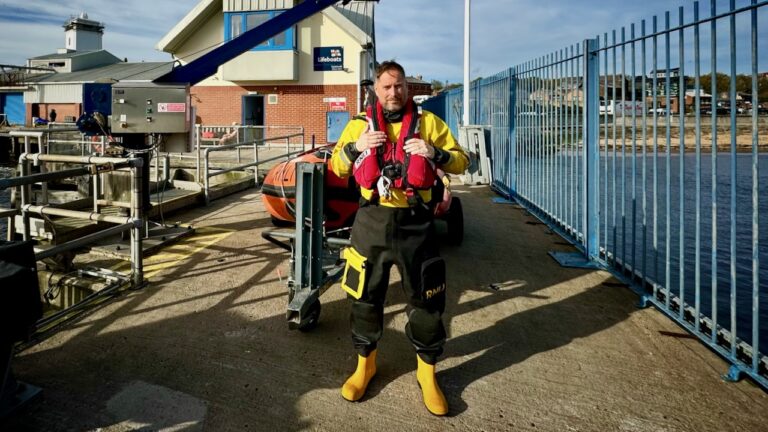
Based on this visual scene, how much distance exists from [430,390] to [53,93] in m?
37.2

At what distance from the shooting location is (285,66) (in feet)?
62.5

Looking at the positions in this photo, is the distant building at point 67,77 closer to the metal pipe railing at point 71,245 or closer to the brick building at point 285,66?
the brick building at point 285,66

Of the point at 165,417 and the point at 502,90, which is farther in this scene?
the point at 502,90

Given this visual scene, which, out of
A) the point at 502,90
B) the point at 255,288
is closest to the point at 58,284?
the point at 255,288

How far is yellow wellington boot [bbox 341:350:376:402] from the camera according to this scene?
2625 mm

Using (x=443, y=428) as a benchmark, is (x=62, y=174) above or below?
above

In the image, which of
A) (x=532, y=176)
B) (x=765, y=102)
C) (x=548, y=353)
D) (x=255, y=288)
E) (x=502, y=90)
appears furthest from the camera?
(x=502, y=90)

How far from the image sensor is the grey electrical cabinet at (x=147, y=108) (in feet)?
16.2

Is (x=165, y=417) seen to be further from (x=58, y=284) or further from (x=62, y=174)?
(x=58, y=284)

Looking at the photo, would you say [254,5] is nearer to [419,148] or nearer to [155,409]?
[419,148]

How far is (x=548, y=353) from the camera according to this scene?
3172 millimetres

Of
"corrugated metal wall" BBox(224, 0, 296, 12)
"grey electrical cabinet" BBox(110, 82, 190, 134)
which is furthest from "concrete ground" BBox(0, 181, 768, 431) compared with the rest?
"corrugated metal wall" BBox(224, 0, 296, 12)

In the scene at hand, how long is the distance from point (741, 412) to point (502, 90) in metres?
7.37

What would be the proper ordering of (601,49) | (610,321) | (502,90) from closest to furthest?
(610,321) < (601,49) < (502,90)
